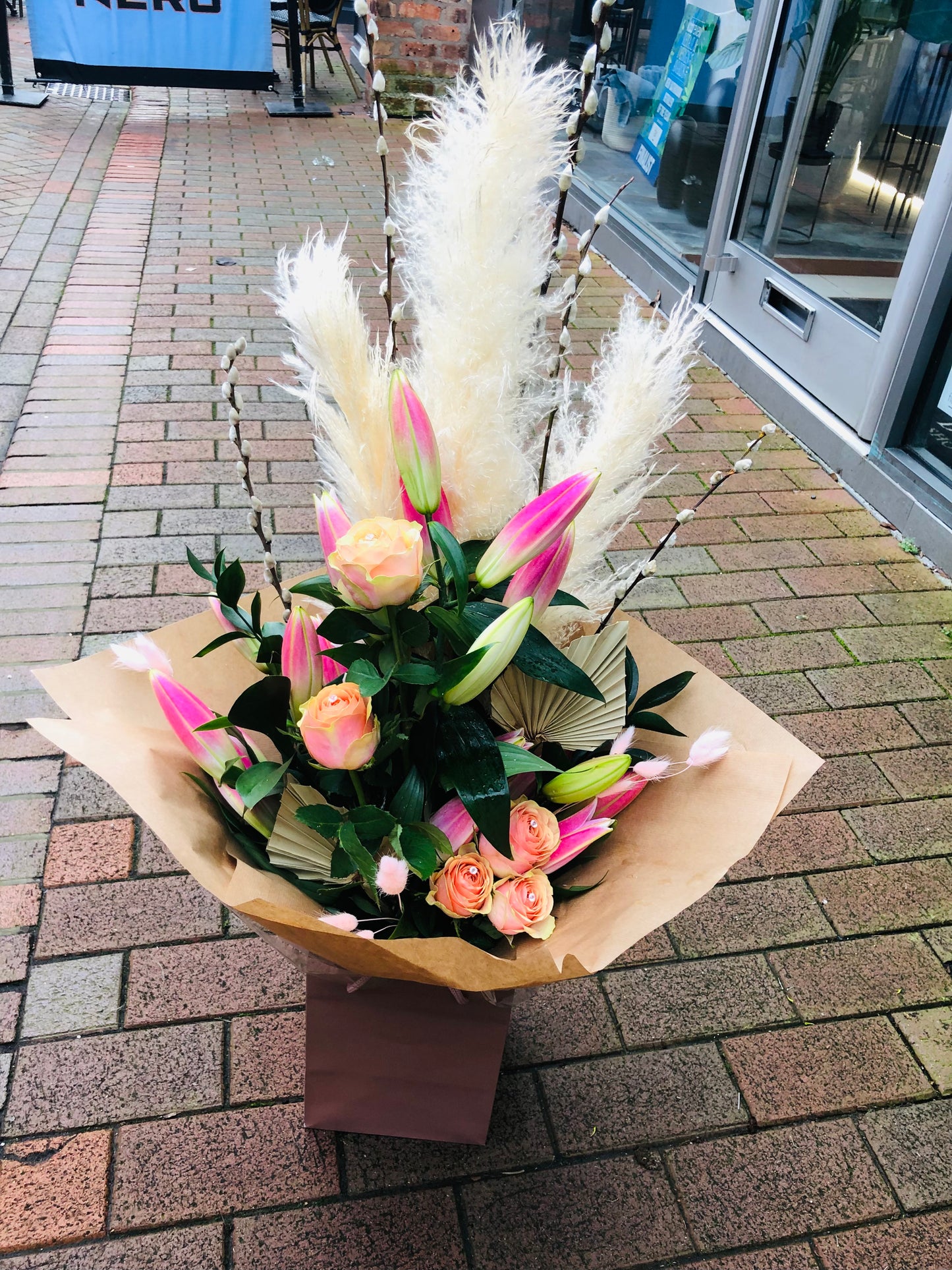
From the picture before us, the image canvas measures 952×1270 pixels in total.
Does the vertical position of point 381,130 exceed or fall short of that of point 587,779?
it exceeds it

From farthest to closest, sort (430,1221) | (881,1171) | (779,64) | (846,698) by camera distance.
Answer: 1. (779,64)
2. (846,698)
3. (881,1171)
4. (430,1221)

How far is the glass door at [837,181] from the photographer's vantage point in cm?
349

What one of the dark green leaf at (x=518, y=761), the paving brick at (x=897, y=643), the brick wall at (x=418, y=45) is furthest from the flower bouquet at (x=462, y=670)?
the brick wall at (x=418, y=45)

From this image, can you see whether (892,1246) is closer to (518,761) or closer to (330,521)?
(518,761)

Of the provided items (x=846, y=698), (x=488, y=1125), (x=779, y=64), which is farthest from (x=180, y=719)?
(x=779, y=64)

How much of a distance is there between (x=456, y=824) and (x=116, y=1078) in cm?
111

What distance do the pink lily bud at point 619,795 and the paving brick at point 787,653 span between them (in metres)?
1.82

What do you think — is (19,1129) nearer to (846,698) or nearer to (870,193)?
(846,698)

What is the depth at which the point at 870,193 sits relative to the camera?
12.4ft

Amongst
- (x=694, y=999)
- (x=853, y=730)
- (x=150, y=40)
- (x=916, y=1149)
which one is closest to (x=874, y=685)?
(x=853, y=730)

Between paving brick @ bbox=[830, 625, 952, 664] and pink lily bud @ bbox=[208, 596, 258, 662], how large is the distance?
220 centimetres

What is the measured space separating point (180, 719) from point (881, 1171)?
1467 mm

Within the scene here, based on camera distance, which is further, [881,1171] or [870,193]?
[870,193]

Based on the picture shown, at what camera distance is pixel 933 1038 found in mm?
1924
